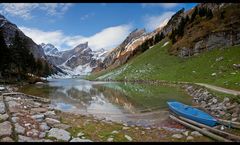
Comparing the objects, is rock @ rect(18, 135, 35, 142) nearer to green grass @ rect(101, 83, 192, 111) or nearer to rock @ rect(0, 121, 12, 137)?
rock @ rect(0, 121, 12, 137)

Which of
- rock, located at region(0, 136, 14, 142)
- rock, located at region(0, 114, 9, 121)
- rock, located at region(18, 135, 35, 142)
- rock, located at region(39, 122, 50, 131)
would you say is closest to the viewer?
rock, located at region(0, 136, 14, 142)

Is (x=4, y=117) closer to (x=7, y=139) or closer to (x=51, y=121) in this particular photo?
(x=51, y=121)

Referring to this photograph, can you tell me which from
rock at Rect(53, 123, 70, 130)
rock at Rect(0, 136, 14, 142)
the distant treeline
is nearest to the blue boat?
rock at Rect(53, 123, 70, 130)

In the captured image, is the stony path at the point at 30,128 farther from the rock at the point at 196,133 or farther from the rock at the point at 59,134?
the rock at the point at 196,133

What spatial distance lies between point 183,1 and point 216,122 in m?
11.5

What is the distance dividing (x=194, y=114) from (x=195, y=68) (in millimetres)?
45415

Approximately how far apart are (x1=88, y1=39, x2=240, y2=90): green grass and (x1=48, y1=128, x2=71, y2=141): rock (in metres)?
25.3

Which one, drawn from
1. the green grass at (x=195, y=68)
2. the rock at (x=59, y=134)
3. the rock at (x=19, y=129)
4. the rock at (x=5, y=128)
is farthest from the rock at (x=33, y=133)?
the green grass at (x=195, y=68)

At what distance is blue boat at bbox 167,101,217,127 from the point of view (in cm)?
1798

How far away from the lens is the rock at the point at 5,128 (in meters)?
13.9

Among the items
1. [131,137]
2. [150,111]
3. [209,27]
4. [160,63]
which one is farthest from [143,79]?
[131,137]

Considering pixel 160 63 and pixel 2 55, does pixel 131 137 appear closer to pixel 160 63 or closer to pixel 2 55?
pixel 2 55

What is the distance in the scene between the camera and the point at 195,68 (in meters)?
63.2

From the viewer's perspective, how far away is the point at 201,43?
260 feet
